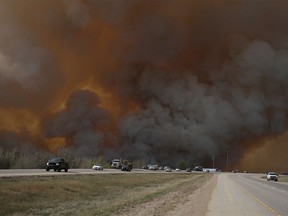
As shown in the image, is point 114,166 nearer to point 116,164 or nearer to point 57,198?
point 116,164

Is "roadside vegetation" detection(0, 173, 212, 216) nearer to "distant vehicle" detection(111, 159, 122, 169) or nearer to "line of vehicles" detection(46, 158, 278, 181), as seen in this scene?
"line of vehicles" detection(46, 158, 278, 181)

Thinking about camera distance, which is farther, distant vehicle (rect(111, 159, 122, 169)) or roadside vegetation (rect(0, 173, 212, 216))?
distant vehicle (rect(111, 159, 122, 169))

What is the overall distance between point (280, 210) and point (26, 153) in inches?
2382

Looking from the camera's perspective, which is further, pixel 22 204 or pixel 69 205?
pixel 69 205

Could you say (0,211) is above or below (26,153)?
below

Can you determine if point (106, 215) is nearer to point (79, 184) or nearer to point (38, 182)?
point (38, 182)

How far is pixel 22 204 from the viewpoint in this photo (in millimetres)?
30219

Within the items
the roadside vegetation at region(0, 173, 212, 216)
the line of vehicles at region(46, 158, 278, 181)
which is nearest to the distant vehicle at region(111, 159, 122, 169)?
the line of vehicles at region(46, 158, 278, 181)

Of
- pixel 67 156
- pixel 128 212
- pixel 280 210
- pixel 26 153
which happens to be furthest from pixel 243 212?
pixel 67 156

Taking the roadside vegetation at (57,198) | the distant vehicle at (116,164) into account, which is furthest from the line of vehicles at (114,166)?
the roadside vegetation at (57,198)

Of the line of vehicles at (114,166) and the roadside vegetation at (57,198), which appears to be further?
the line of vehicles at (114,166)

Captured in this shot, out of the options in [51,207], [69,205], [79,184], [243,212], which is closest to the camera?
[243,212]

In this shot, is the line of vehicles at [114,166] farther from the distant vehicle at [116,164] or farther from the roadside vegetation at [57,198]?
the roadside vegetation at [57,198]

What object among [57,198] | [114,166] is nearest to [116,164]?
[114,166]
